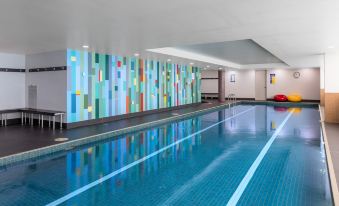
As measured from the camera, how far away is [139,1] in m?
4.02

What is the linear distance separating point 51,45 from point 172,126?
16.2 feet

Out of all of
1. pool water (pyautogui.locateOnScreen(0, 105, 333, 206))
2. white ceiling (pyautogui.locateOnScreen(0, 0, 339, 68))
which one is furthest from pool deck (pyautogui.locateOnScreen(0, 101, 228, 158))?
white ceiling (pyautogui.locateOnScreen(0, 0, 339, 68))

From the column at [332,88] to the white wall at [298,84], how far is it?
11.5m

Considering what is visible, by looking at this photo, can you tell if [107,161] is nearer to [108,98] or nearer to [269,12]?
[269,12]

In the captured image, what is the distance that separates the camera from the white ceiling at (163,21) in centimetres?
420

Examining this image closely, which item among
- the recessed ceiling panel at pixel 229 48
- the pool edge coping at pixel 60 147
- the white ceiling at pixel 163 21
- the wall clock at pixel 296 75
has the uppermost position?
the recessed ceiling panel at pixel 229 48

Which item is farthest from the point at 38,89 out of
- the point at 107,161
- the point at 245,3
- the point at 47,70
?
the point at 245,3

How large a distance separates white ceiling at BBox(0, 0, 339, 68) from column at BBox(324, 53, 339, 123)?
250cm

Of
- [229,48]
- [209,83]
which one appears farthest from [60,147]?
[209,83]

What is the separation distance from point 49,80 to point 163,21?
5.95m

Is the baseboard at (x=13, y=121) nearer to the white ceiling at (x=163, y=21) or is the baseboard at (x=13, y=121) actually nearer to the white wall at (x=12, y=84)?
the white wall at (x=12, y=84)

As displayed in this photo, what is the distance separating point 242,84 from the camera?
23391 millimetres

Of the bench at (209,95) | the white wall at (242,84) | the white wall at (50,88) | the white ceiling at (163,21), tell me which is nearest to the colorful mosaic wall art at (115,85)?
the white wall at (50,88)

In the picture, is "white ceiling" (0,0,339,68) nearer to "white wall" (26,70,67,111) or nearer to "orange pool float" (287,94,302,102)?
"white wall" (26,70,67,111)
